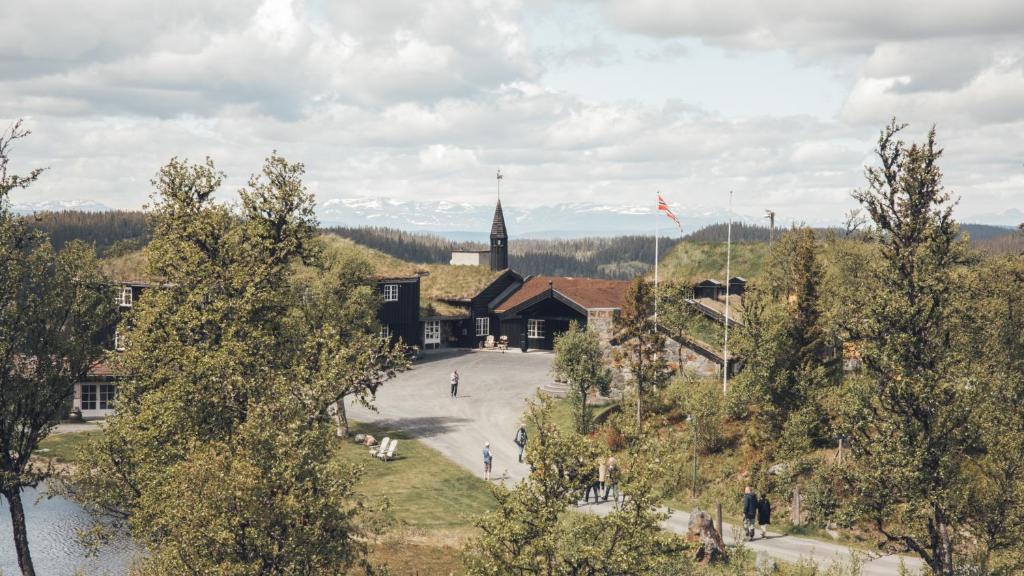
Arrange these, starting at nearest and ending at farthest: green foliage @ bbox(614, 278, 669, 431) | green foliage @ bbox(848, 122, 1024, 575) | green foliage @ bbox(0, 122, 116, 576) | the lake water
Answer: green foliage @ bbox(848, 122, 1024, 575)
green foliage @ bbox(0, 122, 116, 576)
the lake water
green foliage @ bbox(614, 278, 669, 431)

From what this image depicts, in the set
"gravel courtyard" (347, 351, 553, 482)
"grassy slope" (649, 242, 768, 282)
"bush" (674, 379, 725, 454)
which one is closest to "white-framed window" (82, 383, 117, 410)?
"gravel courtyard" (347, 351, 553, 482)

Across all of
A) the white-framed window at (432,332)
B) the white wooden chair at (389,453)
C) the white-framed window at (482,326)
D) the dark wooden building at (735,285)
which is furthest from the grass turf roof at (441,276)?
the white wooden chair at (389,453)

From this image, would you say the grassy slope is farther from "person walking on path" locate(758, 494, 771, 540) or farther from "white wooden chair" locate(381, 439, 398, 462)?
"person walking on path" locate(758, 494, 771, 540)

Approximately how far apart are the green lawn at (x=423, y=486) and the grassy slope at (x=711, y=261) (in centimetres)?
4375

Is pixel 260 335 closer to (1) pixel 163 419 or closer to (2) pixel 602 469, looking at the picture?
(1) pixel 163 419

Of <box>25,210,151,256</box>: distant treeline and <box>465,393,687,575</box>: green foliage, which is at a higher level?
<box>25,210,151,256</box>: distant treeline

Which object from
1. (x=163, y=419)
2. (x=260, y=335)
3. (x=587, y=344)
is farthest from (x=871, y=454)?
(x=587, y=344)

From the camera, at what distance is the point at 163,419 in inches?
1044

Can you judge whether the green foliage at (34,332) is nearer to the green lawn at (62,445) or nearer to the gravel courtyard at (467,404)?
the green lawn at (62,445)

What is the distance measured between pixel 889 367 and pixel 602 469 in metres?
18.5

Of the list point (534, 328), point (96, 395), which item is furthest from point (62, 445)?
point (534, 328)

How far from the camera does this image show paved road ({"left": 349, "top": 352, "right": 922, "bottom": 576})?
3556 cm

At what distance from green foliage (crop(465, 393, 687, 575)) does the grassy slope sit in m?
67.7

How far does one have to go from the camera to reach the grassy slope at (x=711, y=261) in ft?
282
